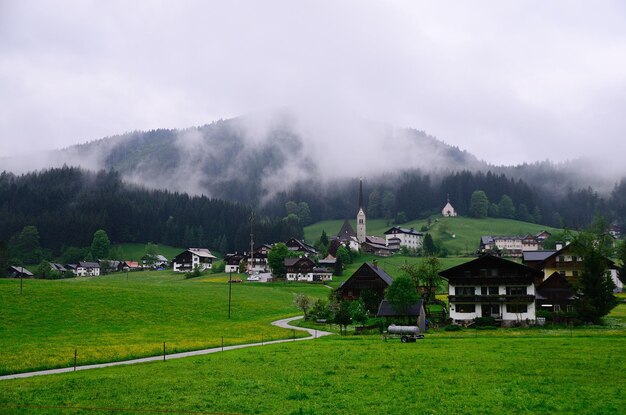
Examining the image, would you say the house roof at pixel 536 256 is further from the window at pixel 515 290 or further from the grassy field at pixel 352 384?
the grassy field at pixel 352 384

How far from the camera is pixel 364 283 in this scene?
86.9 metres

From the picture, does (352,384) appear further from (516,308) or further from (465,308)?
(516,308)

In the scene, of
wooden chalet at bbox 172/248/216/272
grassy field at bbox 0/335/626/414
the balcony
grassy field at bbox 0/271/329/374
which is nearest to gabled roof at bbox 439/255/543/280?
the balcony

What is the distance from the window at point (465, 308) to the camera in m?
67.0

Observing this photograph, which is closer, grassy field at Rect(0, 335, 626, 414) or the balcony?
grassy field at Rect(0, 335, 626, 414)

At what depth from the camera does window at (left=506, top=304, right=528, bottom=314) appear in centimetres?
6488

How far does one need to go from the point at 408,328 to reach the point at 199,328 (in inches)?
1018

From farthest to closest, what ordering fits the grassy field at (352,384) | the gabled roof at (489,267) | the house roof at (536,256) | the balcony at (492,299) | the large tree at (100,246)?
the large tree at (100,246) < the house roof at (536,256) < the gabled roof at (489,267) < the balcony at (492,299) < the grassy field at (352,384)

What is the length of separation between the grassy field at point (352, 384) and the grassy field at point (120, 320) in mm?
9346

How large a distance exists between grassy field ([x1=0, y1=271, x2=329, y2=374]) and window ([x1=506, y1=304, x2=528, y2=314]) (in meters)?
28.6

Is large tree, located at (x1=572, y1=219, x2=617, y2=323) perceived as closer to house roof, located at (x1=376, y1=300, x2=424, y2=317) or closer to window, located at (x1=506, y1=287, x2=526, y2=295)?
window, located at (x1=506, y1=287, x2=526, y2=295)

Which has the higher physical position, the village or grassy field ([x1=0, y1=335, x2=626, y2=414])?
the village

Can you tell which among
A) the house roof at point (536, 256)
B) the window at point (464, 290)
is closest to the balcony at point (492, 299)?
the window at point (464, 290)

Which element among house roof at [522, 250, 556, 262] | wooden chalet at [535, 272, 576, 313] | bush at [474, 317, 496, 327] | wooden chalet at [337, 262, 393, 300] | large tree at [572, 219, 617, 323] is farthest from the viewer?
house roof at [522, 250, 556, 262]
